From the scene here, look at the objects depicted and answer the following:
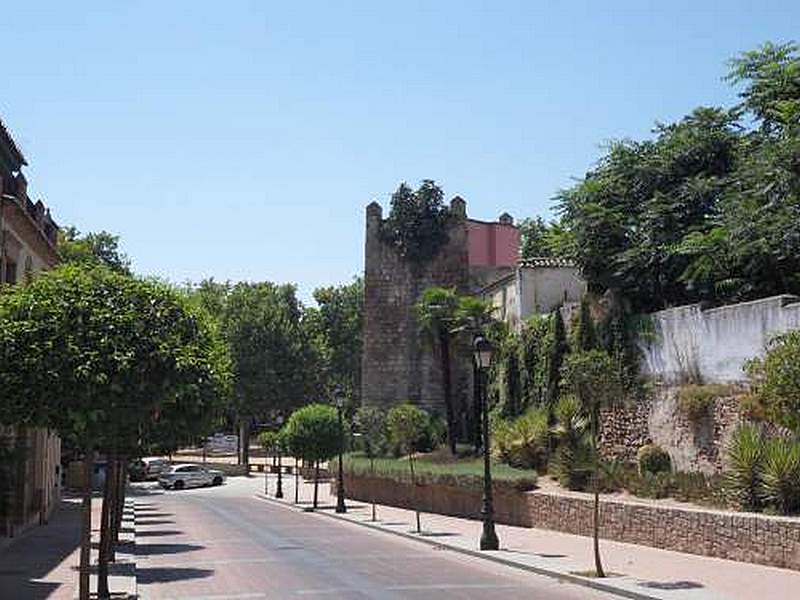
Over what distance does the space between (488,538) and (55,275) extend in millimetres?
12200

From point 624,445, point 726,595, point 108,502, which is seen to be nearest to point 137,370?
point 108,502

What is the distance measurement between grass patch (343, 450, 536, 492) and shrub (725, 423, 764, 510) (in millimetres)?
9044

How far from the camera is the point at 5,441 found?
21.6 meters

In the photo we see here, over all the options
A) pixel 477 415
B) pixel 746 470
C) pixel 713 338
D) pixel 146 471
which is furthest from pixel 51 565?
pixel 146 471

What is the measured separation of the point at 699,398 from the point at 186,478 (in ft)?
138

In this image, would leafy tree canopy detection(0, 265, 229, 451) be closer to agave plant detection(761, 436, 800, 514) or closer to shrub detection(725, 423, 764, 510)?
agave plant detection(761, 436, 800, 514)

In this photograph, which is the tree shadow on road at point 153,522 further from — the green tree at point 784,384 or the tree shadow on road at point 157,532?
the green tree at point 784,384

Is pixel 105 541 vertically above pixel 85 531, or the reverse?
pixel 85 531

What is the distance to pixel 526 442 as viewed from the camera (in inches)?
1267

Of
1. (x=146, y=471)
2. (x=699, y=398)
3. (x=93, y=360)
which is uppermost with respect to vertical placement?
(x=93, y=360)

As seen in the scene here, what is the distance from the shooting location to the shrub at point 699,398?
83.3ft

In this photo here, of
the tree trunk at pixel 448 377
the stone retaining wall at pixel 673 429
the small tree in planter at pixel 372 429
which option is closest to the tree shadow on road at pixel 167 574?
the stone retaining wall at pixel 673 429

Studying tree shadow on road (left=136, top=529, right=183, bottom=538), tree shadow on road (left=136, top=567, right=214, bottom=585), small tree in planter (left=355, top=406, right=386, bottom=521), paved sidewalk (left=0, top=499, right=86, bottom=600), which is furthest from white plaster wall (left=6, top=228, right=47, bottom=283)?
small tree in planter (left=355, top=406, right=386, bottom=521)

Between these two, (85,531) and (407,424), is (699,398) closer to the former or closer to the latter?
(407,424)
